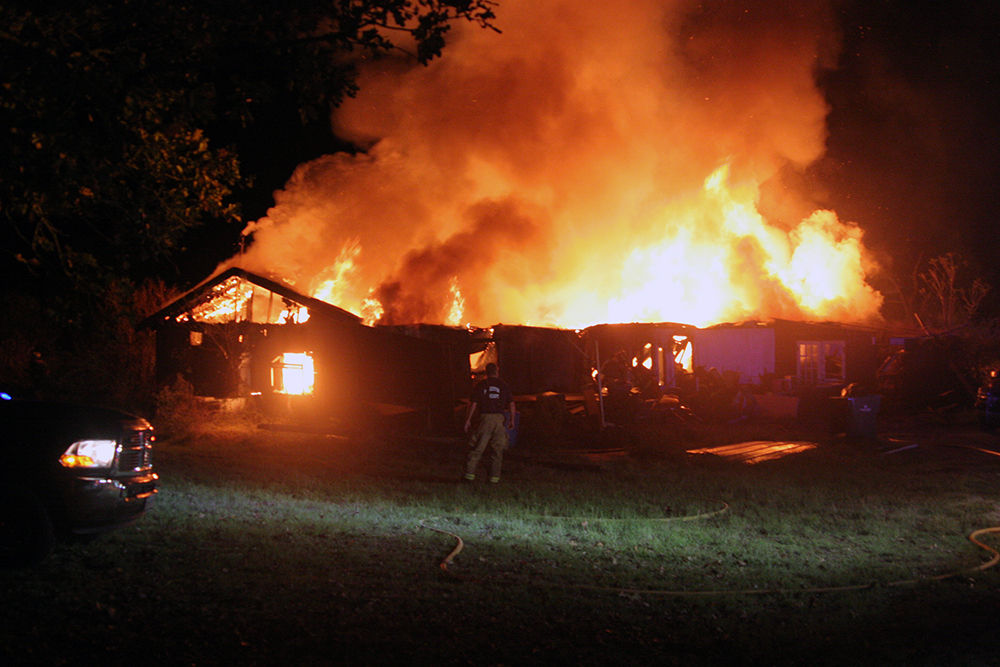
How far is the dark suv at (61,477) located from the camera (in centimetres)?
571

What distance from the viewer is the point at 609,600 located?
17.9ft

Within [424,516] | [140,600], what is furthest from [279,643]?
[424,516]

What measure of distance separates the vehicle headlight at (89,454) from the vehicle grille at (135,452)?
0.10 m

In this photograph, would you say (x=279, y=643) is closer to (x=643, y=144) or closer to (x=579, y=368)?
(x=579, y=368)

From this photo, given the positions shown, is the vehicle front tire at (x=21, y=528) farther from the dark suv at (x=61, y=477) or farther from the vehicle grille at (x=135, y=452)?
the vehicle grille at (x=135, y=452)

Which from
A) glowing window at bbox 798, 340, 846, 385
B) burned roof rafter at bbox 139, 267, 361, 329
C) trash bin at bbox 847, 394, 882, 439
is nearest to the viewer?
trash bin at bbox 847, 394, 882, 439

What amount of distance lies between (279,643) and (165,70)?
196 inches

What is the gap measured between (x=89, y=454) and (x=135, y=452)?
422 mm

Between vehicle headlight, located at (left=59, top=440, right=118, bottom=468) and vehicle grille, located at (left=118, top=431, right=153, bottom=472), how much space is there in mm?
102

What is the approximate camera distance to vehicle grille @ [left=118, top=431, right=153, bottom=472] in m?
6.25

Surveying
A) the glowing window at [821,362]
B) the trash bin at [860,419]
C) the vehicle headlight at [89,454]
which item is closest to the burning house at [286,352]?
the trash bin at [860,419]

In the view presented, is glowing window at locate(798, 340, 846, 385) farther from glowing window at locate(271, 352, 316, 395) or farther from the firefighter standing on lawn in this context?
the firefighter standing on lawn

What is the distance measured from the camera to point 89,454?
A: 6023mm

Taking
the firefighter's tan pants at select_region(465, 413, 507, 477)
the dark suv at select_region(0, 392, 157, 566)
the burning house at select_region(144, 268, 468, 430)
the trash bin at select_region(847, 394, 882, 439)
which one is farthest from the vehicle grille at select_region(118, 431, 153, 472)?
the trash bin at select_region(847, 394, 882, 439)
